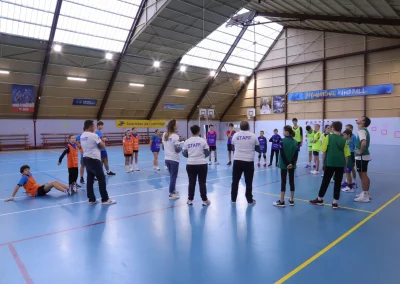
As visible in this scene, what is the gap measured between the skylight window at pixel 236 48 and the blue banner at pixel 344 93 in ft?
20.2

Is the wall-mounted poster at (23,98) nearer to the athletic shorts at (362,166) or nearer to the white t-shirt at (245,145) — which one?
the white t-shirt at (245,145)

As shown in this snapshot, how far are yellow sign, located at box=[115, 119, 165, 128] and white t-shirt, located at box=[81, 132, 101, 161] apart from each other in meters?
23.9

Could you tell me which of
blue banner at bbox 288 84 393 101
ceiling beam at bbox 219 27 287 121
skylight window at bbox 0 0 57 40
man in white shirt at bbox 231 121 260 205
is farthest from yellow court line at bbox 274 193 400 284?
ceiling beam at bbox 219 27 287 121

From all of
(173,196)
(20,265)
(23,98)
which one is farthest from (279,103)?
(20,265)

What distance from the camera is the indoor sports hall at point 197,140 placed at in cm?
384

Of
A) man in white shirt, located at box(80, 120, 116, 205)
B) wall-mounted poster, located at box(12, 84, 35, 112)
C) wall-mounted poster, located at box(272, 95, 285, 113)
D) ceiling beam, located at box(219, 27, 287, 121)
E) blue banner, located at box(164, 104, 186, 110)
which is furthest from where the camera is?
blue banner, located at box(164, 104, 186, 110)

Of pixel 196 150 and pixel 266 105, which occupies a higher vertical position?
pixel 266 105

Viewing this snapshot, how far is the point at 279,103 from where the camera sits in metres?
31.1

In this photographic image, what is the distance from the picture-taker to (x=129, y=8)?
20.3 m

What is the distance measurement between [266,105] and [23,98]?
2396 centimetres

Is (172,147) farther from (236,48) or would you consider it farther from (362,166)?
(236,48)

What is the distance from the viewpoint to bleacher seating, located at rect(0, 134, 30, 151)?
2308 centimetres

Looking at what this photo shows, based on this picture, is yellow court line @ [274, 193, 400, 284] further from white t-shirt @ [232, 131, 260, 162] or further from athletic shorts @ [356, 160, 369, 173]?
white t-shirt @ [232, 131, 260, 162]

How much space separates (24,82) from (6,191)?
17.3 m
